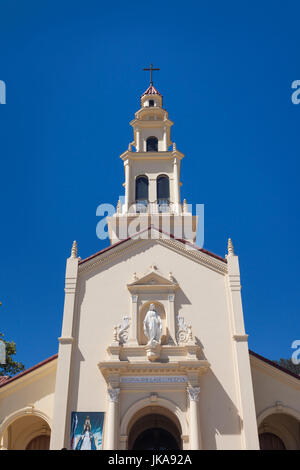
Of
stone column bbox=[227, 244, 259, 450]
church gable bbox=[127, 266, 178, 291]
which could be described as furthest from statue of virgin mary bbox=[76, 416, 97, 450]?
church gable bbox=[127, 266, 178, 291]

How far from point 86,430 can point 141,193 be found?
18.0 metres

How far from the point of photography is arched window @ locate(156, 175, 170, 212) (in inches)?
1157

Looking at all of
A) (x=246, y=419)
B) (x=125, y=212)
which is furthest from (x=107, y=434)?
(x=125, y=212)

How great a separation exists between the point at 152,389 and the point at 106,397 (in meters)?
1.94

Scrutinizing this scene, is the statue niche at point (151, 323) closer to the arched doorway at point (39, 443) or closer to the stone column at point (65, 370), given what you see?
the stone column at point (65, 370)

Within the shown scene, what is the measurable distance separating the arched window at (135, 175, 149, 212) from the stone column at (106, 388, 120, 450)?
1494cm

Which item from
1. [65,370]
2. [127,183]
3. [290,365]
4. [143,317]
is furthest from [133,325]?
[290,365]

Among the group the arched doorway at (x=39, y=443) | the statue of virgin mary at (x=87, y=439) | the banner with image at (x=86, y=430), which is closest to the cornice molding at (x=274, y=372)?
the banner with image at (x=86, y=430)

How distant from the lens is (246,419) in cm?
1648

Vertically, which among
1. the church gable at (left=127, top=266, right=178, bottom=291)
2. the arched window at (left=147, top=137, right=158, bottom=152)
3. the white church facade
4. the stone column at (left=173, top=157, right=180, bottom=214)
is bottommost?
the white church facade

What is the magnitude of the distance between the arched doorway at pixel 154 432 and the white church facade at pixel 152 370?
46 mm

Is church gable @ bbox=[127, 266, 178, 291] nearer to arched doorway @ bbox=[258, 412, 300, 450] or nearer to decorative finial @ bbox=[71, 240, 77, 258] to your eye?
decorative finial @ bbox=[71, 240, 77, 258]

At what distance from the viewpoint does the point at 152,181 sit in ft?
102

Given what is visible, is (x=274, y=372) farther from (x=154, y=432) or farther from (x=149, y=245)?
(x=149, y=245)
